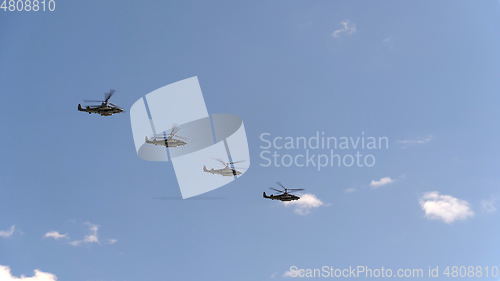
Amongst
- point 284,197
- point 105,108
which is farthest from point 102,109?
point 284,197

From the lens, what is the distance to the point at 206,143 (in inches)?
4894

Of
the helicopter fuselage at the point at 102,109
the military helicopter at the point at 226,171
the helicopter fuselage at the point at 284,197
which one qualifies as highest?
the helicopter fuselage at the point at 102,109

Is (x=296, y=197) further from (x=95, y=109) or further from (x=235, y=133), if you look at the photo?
(x=95, y=109)

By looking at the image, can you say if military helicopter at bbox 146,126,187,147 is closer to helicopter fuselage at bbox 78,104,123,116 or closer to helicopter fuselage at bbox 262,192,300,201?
helicopter fuselage at bbox 78,104,123,116

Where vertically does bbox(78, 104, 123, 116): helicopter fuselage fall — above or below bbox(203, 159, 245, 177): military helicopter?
above

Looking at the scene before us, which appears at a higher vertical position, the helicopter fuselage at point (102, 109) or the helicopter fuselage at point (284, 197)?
the helicopter fuselage at point (102, 109)

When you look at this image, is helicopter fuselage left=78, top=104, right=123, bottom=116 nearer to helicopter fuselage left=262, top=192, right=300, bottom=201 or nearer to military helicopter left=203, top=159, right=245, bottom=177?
military helicopter left=203, top=159, right=245, bottom=177

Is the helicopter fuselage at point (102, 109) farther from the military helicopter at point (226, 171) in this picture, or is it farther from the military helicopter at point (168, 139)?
the military helicopter at point (226, 171)

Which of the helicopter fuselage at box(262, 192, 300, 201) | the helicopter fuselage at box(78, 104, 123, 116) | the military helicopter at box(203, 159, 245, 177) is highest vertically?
the helicopter fuselage at box(78, 104, 123, 116)

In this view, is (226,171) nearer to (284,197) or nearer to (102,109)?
(284,197)

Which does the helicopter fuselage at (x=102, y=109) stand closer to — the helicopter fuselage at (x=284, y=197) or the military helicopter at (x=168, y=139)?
the military helicopter at (x=168, y=139)

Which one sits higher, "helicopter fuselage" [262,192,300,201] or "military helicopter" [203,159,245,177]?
"military helicopter" [203,159,245,177]

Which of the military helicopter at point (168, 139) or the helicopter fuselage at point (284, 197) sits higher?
the military helicopter at point (168, 139)

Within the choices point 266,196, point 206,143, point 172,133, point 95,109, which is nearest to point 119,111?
point 95,109
